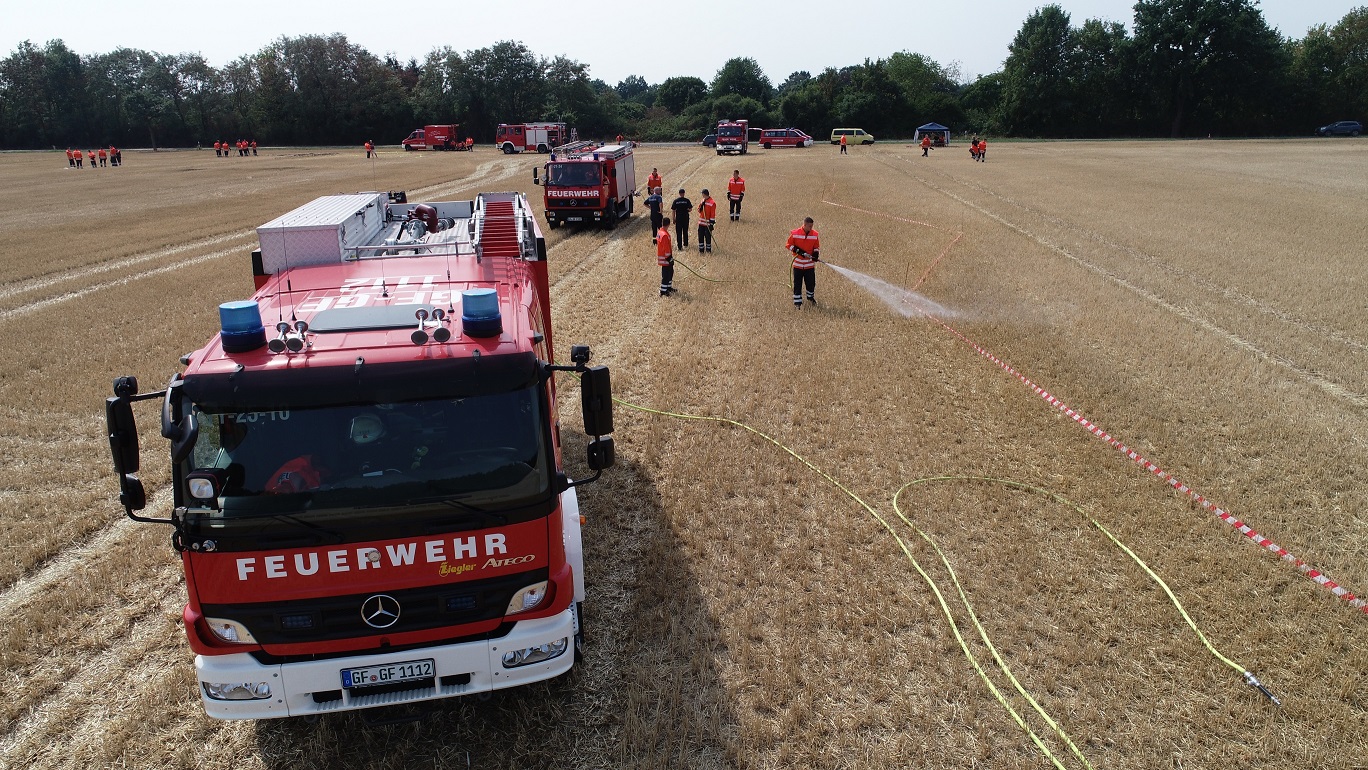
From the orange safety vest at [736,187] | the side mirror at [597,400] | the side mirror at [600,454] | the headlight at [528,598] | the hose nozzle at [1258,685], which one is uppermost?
the orange safety vest at [736,187]

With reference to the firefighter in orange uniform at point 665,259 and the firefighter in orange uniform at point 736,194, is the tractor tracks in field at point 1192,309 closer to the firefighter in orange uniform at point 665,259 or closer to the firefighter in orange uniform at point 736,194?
the firefighter in orange uniform at point 736,194

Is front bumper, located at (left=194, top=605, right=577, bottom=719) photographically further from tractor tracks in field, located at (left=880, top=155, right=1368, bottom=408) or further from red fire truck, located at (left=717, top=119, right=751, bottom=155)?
red fire truck, located at (left=717, top=119, right=751, bottom=155)

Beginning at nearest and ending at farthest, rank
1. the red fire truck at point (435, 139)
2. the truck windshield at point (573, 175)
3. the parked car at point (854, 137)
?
1. the truck windshield at point (573, 175)
2. the red fire truck at point (435, 139)
3. the parked car at point (854, 137)

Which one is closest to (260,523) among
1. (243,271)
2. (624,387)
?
(624,387)

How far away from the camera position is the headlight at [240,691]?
458 cm

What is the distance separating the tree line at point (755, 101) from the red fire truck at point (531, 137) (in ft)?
73.0

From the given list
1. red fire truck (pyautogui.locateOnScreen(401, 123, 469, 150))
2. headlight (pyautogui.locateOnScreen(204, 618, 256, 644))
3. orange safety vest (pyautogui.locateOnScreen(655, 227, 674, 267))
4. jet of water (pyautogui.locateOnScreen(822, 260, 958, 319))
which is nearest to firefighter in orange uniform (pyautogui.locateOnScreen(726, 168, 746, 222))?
jet of water (pyautogui.locateOnScreen(822, 260, 958, 319))

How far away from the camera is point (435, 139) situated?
65938 mm

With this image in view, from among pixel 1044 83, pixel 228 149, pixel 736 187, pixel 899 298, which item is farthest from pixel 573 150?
pixel 1044 83

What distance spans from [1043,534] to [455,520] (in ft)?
Answer: 18.6

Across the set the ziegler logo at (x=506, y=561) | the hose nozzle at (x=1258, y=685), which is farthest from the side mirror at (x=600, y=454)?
the hose nozzle at (x=1258, y=685)

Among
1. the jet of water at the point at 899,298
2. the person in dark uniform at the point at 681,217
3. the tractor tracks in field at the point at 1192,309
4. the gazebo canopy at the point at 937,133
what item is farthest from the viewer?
the gazebo canopy at the point at 937,133

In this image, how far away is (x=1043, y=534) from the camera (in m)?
7.71

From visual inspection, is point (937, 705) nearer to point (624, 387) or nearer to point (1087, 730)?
point (1087, 730)
